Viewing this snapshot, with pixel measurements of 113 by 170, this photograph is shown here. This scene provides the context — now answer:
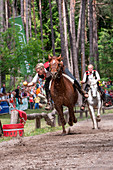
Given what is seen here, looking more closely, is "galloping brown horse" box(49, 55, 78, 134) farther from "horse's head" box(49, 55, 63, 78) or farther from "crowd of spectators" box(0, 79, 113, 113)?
"crowd of spectators" box(0, 79, 113, 113)

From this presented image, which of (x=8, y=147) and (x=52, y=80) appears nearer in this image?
(x=8, y=147)

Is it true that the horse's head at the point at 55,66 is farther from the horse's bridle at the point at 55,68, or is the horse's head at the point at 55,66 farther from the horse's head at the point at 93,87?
the horse's head at the point at 93,87

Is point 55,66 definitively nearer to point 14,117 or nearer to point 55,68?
point 55,68

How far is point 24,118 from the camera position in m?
15.6

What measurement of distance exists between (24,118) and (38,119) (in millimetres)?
3478

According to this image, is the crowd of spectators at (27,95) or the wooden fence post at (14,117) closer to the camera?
the wooden fence post at (14,117)

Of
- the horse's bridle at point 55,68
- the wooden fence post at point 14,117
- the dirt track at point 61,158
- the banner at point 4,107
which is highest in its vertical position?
the horse's bridle at point 55,68

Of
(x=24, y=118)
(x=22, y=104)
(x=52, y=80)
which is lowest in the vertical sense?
(x=22, y=104)

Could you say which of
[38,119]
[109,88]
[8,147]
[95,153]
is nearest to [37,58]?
[109,88]

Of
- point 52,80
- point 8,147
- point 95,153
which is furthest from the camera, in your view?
point 52,80

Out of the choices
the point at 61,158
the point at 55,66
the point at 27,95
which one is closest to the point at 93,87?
the point at 55,66

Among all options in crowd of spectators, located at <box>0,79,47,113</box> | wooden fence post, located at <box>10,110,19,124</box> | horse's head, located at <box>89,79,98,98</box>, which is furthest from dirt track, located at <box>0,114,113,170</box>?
crowd of spectators, located at <box>0,79,47,113</box>

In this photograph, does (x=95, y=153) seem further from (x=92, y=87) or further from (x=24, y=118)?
(x=92, y=87)

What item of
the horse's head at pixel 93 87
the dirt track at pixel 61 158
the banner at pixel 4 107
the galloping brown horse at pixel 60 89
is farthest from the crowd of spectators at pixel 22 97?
the dirt track at pixel 61 158
